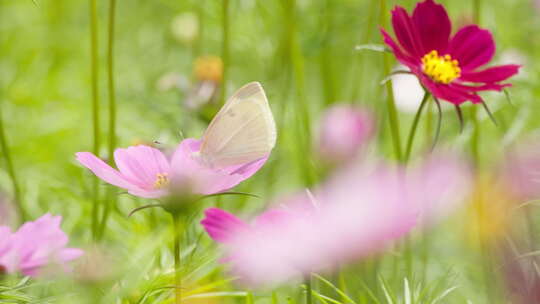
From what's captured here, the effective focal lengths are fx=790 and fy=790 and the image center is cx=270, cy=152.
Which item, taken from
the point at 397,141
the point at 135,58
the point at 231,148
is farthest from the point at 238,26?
the point at 231,148

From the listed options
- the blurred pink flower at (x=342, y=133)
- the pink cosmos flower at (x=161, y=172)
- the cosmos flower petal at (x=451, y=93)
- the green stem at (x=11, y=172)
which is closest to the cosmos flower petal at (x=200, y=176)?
the pink cosmos flower at (x=161, y=172)

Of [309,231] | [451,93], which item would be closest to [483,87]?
[451,93]

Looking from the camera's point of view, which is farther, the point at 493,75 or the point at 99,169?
the point at 493,75

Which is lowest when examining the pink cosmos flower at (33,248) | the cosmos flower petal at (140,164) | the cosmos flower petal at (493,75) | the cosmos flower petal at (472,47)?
the pink cosmos flower at (33,248)

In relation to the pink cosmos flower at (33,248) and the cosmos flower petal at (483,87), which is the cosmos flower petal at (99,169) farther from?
the cosmos flower petal at (483,87)

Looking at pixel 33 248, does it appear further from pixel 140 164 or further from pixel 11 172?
pixel 11 172

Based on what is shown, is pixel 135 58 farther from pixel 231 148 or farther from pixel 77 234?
pixel 231 148
